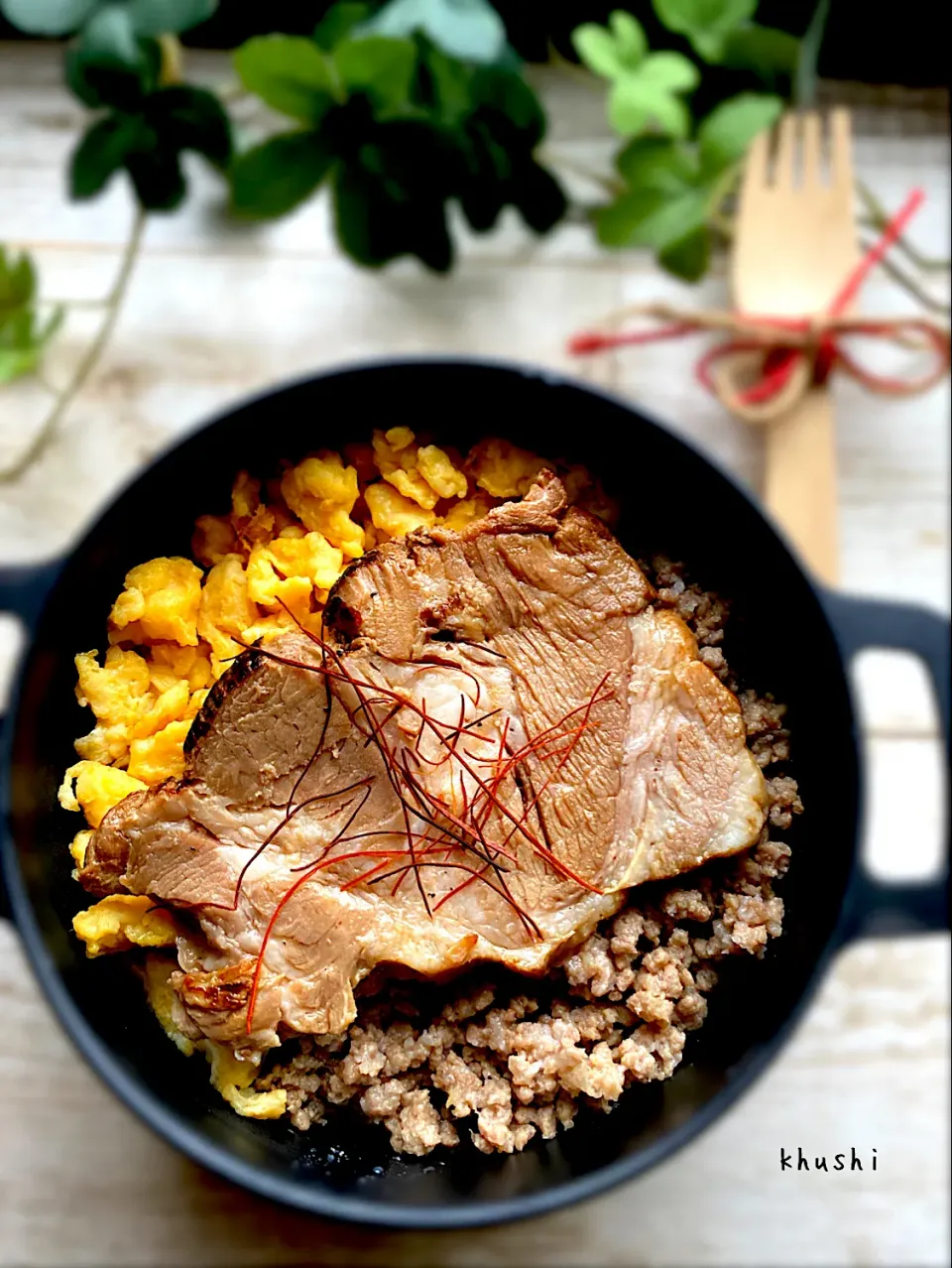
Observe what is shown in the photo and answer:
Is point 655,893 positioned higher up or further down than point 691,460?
further down

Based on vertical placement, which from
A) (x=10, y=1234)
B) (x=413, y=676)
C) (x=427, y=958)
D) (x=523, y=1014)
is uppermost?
(x=413, y=676)

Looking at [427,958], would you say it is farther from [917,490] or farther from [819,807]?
[917,490]

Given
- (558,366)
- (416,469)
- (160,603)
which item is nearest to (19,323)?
(160,603)

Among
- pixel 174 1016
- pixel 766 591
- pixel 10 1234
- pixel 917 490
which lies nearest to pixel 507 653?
pixel 766 591

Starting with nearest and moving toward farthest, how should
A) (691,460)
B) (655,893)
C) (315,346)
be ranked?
(691,460) < (655,893) < (315,346)

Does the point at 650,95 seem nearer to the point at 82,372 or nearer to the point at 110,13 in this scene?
the point at 110,13

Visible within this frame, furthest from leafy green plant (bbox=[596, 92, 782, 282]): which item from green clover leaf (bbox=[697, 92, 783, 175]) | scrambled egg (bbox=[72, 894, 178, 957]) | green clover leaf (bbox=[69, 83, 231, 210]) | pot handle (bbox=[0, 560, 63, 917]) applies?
scrambled egg (bbox=[72, 894, 178, 957])

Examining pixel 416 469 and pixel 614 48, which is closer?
pixel 416 469

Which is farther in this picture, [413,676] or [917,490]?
[917,490]
